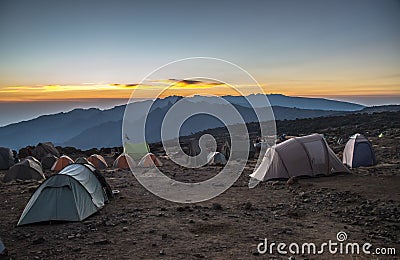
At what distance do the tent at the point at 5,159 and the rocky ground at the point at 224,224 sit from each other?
41.6ft

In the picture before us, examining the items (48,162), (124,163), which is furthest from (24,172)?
(124,163)

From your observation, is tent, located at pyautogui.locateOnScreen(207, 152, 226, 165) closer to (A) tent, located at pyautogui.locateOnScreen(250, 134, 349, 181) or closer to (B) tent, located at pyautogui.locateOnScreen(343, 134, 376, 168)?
(B) tent, located at pyautogui.locateOnScreen(343, 134, 376, 168)

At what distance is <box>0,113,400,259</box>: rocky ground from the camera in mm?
7531

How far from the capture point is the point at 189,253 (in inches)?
285

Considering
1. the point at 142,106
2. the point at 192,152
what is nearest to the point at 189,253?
the point at 142,106

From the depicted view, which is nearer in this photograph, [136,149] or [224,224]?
[224,224]

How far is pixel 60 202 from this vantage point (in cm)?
992

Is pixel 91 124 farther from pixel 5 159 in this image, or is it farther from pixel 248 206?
pixel 248 206

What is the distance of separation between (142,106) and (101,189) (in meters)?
4.62

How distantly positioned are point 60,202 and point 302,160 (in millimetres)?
9870

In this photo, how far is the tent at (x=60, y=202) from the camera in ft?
31.9

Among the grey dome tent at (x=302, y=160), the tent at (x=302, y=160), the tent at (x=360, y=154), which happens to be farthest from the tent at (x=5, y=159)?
the tent at (x=360, y=154)

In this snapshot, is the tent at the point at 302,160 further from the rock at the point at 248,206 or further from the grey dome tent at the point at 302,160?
the rock at the point at 248,206

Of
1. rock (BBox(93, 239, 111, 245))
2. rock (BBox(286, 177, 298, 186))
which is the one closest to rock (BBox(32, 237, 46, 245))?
rock (BBox(93, 239, 111, 245))
